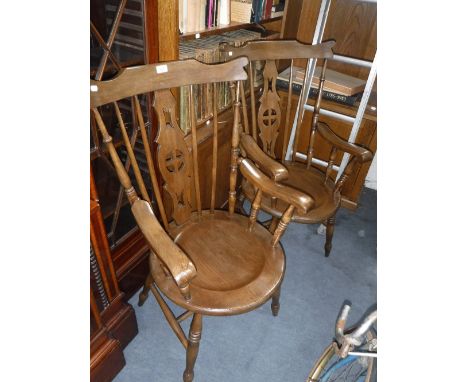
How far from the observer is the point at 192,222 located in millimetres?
1378

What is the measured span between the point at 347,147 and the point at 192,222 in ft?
2.68

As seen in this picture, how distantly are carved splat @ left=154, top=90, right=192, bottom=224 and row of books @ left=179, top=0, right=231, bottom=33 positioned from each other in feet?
1.10

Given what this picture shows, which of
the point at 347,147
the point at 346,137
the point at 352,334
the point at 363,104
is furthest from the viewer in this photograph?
the point at 346,137

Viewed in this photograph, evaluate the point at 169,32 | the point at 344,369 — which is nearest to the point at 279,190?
the point at 169,32

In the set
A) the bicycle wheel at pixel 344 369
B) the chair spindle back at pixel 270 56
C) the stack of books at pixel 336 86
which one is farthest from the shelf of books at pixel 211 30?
the bicycle wheel at pixel 344 369

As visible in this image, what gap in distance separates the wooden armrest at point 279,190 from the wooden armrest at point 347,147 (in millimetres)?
551

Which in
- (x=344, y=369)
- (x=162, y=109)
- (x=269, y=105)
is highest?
(x=162, y=109)

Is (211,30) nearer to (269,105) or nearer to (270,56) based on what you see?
(270,56)

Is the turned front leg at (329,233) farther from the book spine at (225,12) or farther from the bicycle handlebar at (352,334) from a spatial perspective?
the book spine at (225,12)

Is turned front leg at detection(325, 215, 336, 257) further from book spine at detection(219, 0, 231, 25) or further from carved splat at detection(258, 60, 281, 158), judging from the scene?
book spine at detection(219, 0, 231, 25)

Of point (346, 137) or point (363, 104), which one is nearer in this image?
point (363, 104)
